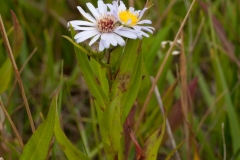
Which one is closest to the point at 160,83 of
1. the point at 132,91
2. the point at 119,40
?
the point at 132,91

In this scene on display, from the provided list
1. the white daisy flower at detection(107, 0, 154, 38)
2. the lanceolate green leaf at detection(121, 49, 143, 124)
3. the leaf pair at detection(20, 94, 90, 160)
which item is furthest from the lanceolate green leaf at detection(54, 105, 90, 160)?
the white daisy flower at detection(107, 0, 154, 38)

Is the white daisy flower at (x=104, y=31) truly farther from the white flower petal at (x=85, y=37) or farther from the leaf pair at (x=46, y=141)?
the leaf pair at (x=46, y=141)

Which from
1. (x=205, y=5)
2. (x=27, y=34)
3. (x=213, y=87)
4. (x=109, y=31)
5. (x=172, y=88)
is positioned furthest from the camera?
(x=27, y=34)

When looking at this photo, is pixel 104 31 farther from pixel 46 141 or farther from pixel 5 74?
pixel 5 74

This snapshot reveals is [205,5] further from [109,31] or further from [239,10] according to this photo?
[109,31]

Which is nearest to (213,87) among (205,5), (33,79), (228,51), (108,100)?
(228,51)
